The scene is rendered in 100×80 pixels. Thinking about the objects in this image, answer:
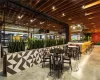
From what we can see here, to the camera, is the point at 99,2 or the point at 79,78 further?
the point at 99,2

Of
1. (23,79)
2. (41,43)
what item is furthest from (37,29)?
(23,79)

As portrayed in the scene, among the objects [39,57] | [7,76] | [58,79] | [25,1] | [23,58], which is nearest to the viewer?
[58,79]

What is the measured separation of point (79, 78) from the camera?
3172 mm

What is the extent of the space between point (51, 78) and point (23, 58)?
5.46 feet

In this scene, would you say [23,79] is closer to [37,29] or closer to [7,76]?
[7,76]

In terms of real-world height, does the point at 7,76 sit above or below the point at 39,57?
below

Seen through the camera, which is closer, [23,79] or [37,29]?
[23,79]

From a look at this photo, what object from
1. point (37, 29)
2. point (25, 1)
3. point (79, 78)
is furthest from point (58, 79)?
point (37, 29)

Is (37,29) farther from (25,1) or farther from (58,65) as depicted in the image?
(58,65)

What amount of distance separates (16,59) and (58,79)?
1.97m

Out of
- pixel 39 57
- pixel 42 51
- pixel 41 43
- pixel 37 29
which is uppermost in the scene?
pixel 37 29

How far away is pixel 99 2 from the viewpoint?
418 cm

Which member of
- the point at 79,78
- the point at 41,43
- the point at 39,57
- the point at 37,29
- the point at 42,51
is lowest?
the point at 79,78

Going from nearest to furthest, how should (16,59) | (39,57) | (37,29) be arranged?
(16,59), (39,57), (37,29)
